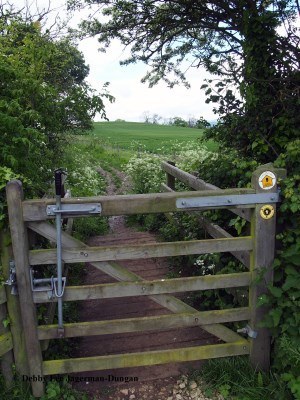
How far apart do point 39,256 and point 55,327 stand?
0.61 meters

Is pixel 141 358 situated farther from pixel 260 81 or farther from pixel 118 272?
pixel 260 81

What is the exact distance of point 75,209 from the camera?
8.65ft

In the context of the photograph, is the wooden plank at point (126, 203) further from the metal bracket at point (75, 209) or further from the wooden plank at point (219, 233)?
the wooden plank at point (219, 233)

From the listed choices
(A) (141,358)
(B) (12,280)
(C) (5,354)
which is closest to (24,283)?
(B) (12,280)

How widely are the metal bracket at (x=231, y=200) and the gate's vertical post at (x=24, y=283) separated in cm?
118

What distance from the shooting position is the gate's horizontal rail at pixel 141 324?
2930 mm

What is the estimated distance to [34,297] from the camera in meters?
2.83

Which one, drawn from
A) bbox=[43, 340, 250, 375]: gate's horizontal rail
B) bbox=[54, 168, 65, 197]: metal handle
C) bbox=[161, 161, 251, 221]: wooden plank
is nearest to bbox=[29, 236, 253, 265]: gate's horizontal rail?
bbox=[161, 161, 251, 221]: wooden plank

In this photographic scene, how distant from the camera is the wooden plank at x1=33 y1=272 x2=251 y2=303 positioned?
2852 millimetres

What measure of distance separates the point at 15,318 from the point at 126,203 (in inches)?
50.4

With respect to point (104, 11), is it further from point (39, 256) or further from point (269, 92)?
point (39, 256)

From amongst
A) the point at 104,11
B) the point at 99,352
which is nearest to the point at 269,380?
the point at 99,352

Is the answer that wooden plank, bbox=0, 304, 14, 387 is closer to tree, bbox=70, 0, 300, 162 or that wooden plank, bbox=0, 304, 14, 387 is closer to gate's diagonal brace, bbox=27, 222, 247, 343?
gate's diagonal brace, bbox=27, 222, 247, 343

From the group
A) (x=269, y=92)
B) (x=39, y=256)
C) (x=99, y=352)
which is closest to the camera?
(x=39, y=256)
